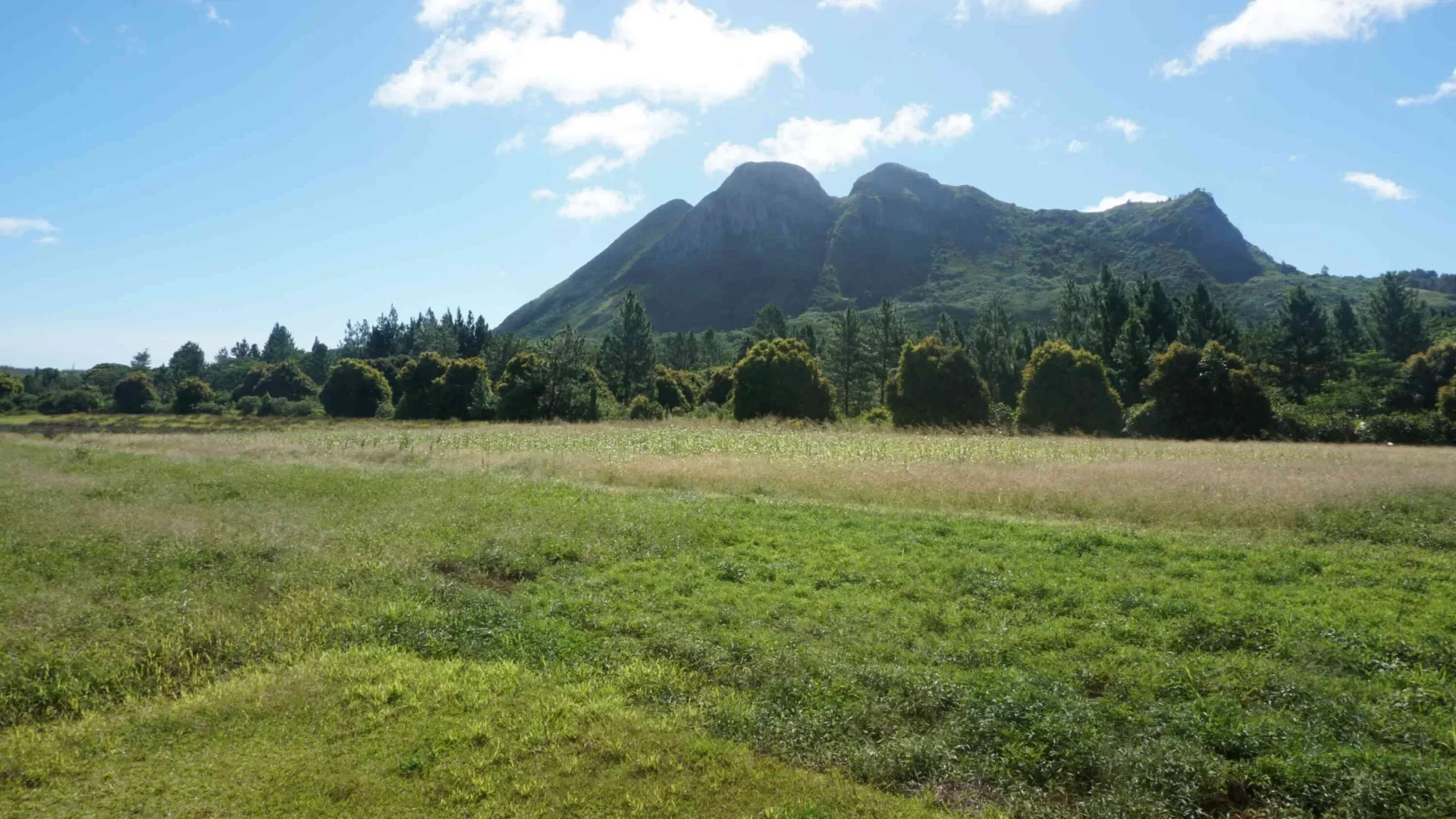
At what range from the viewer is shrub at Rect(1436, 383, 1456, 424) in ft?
113

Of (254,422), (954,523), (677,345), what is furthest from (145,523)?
(677,345)

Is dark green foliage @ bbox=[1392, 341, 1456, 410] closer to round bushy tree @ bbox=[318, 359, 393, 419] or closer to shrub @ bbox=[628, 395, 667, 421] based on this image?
shrub @ bbox=[628, 395, 667, 421]

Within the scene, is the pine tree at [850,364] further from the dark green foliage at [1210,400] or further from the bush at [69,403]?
the bush at [69,403]

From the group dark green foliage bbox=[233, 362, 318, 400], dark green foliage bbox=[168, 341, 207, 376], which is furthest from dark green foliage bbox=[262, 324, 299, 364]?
dark green foliage bbox=[233, 362, 318, 400]

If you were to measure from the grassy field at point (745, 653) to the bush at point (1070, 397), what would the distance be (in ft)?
71.2

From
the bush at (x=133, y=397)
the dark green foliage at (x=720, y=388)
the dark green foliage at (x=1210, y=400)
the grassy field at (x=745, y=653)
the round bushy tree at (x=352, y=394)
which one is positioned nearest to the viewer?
the grassy field at (x=745, y=653)

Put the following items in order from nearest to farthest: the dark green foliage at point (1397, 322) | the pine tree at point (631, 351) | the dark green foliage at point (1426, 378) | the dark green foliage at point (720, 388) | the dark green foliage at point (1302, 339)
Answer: the dark green foliage at point (1426, 378), the dark green foliage at point (1302, 339), the dark green foliage at point (1397, 322), the dark green foliage at point (720, 388), the pine tree at point (631, 351)

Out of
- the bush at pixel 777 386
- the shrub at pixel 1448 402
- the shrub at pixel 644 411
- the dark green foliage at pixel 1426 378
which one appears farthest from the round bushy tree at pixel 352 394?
the dark green foliage at pixel 1426 378

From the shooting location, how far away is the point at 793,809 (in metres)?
5.92

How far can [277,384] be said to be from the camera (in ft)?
289

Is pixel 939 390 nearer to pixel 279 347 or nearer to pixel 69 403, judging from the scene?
pixel 69 403

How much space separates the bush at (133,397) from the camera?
7912 cm

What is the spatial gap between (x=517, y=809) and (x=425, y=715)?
216 centimetres

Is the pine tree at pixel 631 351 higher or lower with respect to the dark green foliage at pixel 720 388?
higher
